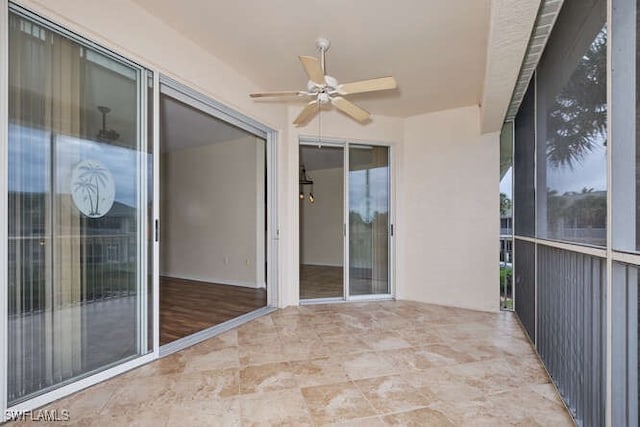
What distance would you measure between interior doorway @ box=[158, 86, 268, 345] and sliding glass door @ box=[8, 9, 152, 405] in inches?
83.4

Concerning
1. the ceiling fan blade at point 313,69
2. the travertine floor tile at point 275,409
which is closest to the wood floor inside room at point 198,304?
the travertine floor tile at point 275,409

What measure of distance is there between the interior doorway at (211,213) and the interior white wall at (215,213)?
0.06 feet

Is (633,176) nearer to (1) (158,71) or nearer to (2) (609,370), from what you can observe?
(2) (609,370)

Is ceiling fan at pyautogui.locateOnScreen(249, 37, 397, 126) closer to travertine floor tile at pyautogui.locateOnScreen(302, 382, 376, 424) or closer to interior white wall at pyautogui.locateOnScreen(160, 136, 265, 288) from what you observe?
travertine floor tile at pyautogui.locateOnScreen(302, 382, 376, 424)

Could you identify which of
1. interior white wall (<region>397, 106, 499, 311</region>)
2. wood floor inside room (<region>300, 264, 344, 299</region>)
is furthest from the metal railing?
wood floor inside room (<region>300, 264, 344, 299</region>)

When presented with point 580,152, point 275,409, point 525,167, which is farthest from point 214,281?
point 580,152

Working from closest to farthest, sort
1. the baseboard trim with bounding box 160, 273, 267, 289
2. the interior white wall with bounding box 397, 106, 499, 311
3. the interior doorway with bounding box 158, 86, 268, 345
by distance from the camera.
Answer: the interior white wall with bounding box 397, 106, 499, 311
the interior doorway with bounding box 158, 86, 268, 345
the baseboard trim with bounding box 160, 273, 267, 289

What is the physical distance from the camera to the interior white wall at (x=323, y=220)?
7.95 metres

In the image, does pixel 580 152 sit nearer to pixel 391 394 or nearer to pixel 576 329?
pixel 576 329

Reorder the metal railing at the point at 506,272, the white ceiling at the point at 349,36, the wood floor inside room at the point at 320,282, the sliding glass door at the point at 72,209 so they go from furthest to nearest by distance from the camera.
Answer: the wood floor inside room at the point at 320,282
the metal railing at the point at 506,272
the white ceiling at the point at 349,36
the sliding glass door at the point at 72,209

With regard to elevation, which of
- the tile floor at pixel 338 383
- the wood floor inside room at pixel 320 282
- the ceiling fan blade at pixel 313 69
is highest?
the ceiling fan blade at pixel 313 69

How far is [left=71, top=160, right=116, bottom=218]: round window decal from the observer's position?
2021 mm

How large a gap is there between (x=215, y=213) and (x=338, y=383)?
4483 millimetres

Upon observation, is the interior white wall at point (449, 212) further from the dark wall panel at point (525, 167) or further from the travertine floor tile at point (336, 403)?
the travertine floor tile at point (336, 403)
